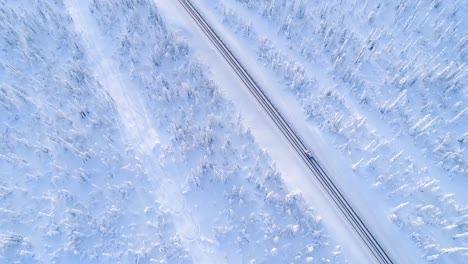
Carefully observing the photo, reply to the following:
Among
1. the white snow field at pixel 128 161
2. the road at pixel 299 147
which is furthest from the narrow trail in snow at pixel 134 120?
the road at pixel 299 147

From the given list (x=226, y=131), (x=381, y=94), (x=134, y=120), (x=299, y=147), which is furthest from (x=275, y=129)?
(x=134, y=120)

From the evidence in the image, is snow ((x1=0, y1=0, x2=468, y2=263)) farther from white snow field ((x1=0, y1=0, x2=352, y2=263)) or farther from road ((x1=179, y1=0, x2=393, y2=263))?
road ((x1=179, y1=0, x2=393, y2=263))

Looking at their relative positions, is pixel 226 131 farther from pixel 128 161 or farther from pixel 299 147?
pixel 128 161

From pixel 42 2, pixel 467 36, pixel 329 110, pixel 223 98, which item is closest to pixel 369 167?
pixel 329 110

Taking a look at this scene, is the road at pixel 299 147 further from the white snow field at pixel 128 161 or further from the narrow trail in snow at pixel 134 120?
the narrow trail in snow at pixel 134 120

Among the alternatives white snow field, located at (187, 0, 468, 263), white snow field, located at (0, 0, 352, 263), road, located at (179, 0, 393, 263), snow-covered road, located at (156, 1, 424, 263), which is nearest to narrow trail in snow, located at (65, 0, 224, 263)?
white snow field, located at (0, 0, 352, 263)

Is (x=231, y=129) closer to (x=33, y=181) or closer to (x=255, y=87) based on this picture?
(x=255, y=87)
